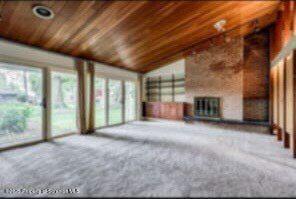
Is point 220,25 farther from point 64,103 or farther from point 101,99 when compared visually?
point 64,103

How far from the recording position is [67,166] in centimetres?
271

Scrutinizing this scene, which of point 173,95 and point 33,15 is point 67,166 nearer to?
point 33,15

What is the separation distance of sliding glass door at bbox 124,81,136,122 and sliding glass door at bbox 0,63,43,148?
383 cm

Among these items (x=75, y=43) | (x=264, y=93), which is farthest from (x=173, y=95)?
(x=75, y=43)

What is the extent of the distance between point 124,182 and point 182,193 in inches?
31.5

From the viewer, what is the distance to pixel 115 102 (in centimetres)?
693

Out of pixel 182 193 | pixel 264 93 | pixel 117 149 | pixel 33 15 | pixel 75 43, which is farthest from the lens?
pixel 264 93

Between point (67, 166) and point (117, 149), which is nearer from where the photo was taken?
point (67, 166)

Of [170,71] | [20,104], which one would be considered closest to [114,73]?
[170,71]

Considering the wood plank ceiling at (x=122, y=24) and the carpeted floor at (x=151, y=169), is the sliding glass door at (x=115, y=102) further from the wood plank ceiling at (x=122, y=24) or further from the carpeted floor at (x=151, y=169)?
the carpeted floor at (x=151, y=169)

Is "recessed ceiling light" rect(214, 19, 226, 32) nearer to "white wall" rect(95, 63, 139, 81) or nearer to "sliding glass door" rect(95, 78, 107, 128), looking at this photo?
"white wall" rect(95, 63, 139, 81)

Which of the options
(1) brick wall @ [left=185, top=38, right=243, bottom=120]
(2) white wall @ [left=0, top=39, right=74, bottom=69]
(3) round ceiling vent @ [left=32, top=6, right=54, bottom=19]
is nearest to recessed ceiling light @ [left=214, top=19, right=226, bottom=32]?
(1) brick wall @ [left=185, top=38, right=243, bottom=120]

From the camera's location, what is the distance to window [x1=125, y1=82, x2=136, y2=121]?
25.3ft

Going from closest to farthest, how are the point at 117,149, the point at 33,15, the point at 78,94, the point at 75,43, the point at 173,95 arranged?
the point at 33,15
the point at 117,149
the point at 75,43
the point at 78,94
the point at 173,95
